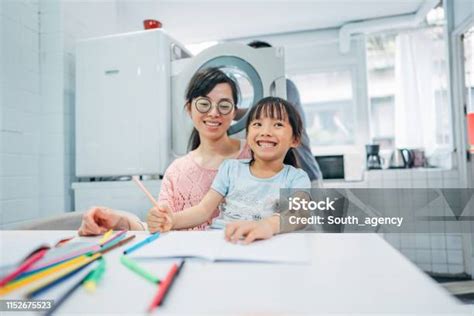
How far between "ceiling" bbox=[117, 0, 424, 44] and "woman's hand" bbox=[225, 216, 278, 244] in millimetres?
1727

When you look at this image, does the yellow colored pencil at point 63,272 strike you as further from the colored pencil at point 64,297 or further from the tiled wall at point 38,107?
the tiled wall at point 38,107

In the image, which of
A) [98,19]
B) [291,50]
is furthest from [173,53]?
[291,50]

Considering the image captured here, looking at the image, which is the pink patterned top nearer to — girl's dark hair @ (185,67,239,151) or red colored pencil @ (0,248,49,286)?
girl's dark hair @ (185,67,239,151)

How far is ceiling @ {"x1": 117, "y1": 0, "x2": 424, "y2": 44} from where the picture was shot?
184 centimetres

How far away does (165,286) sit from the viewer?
0.26m

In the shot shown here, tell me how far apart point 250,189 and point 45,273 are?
1.43ft

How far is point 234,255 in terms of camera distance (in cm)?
34

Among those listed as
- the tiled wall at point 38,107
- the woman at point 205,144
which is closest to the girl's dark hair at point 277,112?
the woman at point 205,144

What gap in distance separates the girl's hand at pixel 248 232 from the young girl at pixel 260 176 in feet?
0.68

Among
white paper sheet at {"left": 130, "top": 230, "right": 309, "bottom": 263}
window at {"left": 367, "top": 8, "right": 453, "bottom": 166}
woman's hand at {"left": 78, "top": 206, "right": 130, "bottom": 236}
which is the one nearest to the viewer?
white paper sheet at {"left": 130, "top": 230, "right": 309, "bottom": 263}

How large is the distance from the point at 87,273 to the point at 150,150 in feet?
2.91

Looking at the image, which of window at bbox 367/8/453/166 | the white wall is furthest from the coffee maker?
the white wall

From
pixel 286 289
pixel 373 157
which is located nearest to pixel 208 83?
pixel 286 289

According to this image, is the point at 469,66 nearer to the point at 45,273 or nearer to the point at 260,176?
the point at 260,176
